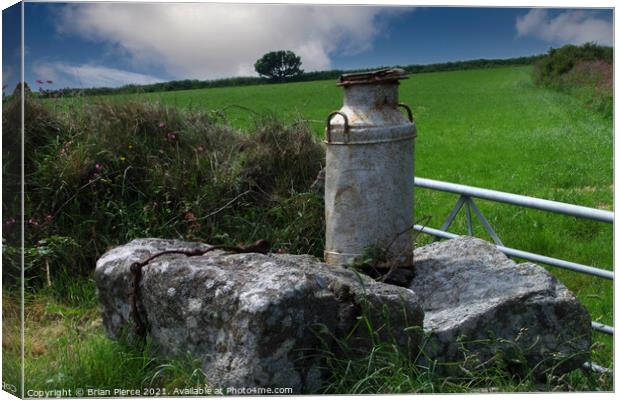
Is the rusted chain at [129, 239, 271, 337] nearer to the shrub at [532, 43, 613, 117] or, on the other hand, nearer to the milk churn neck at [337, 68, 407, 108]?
the milk churn neck at [337, 68, 407, 108]

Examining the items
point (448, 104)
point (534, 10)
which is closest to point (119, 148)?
point (448, 104)

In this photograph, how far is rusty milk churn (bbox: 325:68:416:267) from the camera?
5.15 metres

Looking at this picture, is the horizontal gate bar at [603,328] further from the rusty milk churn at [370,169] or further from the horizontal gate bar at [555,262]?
the rusty milk churn at [370,169]

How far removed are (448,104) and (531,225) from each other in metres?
1.13

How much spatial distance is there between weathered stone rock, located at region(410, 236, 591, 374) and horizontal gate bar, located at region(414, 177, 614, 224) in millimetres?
454

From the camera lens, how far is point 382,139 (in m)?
5.14

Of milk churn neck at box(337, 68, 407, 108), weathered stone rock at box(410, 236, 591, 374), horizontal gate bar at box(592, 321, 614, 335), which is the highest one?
milk churn neck at box(337, 68, 407, 108)

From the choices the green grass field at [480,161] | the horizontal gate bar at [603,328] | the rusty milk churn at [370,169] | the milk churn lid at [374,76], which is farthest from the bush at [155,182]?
the horizontal gate bar at [603,328]

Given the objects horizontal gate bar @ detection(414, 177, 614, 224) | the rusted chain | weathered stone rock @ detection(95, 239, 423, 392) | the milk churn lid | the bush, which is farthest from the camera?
the bush

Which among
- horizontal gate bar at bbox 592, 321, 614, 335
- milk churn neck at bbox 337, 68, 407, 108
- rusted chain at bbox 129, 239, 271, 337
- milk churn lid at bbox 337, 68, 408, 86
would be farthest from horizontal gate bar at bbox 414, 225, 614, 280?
rusted chain at bbox 129, 239, 271, 337

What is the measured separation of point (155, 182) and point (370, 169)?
8.01 ft

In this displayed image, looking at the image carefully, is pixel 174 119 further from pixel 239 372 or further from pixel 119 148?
pixel 239 372

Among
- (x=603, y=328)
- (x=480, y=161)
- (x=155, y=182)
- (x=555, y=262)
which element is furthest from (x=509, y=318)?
(x=155, y=182)

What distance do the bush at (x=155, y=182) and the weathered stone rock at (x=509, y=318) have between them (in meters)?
1.88
